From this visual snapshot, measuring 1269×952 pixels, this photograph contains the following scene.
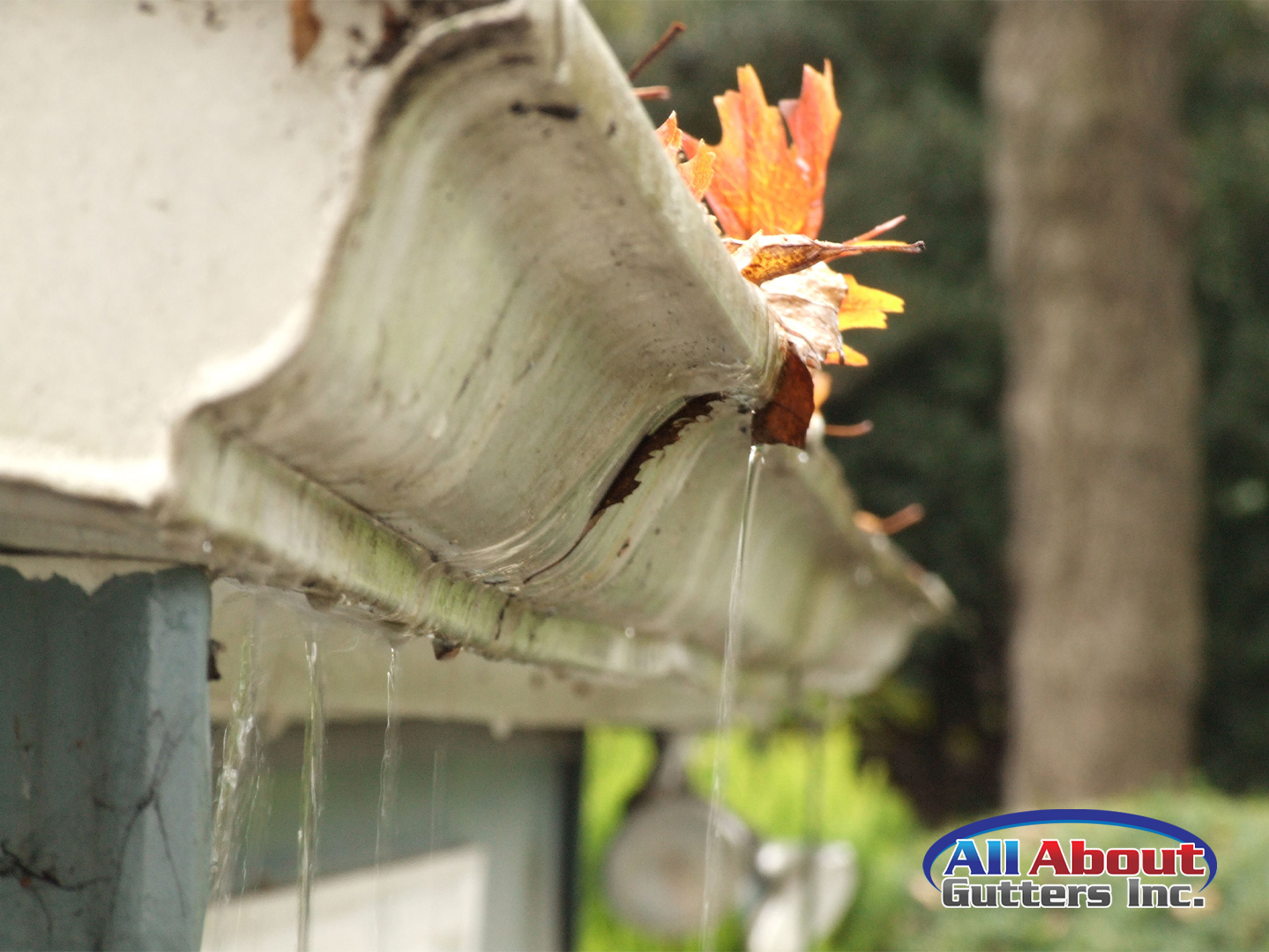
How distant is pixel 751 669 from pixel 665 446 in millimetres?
1108

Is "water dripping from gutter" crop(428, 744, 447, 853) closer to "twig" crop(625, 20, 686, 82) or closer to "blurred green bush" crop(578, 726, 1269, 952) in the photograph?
"blurred green bush" crop(578, 726, 1269, 952)

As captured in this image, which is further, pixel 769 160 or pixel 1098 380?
pixel 1098 380

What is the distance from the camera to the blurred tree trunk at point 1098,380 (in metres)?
5.11

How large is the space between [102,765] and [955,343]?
7947 mm

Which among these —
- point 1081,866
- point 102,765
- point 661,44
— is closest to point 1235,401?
point 1081,866

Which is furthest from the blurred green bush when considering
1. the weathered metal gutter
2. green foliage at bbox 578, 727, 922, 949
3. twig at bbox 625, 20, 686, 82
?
the weathered metal gutter

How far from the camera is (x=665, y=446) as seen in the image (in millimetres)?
793

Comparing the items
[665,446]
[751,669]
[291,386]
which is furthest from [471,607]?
[751,669]

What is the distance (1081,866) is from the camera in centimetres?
268

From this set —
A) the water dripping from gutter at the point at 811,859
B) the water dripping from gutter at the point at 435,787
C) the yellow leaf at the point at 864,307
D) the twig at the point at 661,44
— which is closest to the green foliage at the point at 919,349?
the water dripping from gutter at the point at 811,859

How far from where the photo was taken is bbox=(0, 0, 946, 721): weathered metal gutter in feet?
1.47

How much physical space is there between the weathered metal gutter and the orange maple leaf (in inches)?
11.0

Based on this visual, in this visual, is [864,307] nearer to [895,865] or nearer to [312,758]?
[312,758]

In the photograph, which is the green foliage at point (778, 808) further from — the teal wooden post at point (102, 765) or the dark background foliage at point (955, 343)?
the dark background foliage at point (955, 343)
